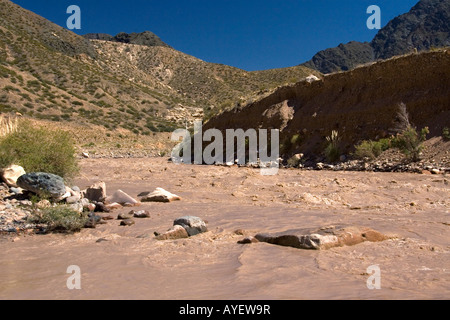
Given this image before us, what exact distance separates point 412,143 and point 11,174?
10.6 m

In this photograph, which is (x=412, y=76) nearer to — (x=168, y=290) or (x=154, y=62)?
(x=168, y=290)

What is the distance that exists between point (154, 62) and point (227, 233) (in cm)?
5998

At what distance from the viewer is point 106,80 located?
150 feet

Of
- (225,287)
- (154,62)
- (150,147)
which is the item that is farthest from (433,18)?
(225,287)

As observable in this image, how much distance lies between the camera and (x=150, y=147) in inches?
1181

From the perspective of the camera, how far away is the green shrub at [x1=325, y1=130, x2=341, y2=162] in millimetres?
13617

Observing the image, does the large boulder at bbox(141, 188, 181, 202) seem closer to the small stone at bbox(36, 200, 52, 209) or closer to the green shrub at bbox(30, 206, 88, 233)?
the small stone at bbox(36, 200, 52, 209)

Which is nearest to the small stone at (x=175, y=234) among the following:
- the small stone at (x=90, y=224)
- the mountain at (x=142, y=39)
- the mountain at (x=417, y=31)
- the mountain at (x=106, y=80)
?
the small stone at (x=90, y=224)

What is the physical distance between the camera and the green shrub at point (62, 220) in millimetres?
5426

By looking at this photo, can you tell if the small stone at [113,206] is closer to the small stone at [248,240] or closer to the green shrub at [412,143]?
the small stone at [248,240]

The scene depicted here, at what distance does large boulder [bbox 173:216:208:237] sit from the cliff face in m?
9.17

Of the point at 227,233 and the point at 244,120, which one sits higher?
→ the point at 244,120

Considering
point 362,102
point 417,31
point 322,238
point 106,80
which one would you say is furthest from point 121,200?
point 417,31

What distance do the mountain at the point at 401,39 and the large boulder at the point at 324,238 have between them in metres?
47.6
